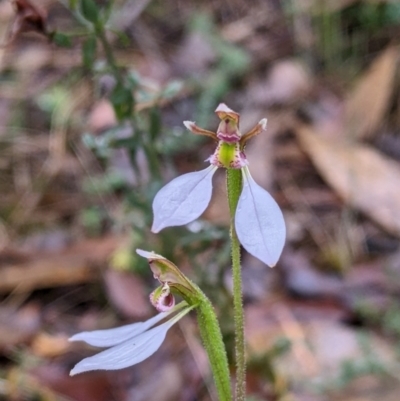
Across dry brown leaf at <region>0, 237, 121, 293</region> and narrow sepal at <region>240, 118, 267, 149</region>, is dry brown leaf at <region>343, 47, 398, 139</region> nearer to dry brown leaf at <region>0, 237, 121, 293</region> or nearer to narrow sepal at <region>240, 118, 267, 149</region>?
dry brown leaf at <region>0, 237, 121, 293</region>

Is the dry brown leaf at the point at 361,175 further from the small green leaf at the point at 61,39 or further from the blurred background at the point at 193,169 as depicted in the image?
the small green leaf at the point at 61,39

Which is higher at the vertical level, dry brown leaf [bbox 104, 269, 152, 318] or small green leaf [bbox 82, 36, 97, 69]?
small green leaf [bbox 82, 36, 97, 69]

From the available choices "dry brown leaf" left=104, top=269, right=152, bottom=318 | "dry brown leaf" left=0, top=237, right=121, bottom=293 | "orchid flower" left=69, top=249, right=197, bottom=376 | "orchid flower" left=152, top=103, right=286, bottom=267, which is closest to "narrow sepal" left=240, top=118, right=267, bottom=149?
"orchid flower" left=152, top=103, right=286, bottom=267

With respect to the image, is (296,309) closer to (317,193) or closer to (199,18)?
(317,193)

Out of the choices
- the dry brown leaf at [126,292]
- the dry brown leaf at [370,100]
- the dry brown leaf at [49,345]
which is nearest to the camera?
the dry brown leaf at [49,345]

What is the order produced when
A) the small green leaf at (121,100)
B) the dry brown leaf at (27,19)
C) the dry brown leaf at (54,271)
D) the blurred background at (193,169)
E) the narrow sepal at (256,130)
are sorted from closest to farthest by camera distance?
the narrow sepal at (256,130) < the dry brown leaf at (27,19) < the small green leaf at (121,100) < the blurred background at (193,169) < the dry brown leaf at (54,271)

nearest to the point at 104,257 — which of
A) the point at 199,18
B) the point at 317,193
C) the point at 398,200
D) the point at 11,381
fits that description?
the point at 11,381

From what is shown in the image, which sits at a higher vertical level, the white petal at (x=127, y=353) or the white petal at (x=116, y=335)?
the white petal at (x=127, y=353)

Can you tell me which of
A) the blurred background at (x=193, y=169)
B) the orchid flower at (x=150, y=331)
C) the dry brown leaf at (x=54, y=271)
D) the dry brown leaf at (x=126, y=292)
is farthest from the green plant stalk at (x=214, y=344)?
the dry brown leaf at (x=54, y=271)
